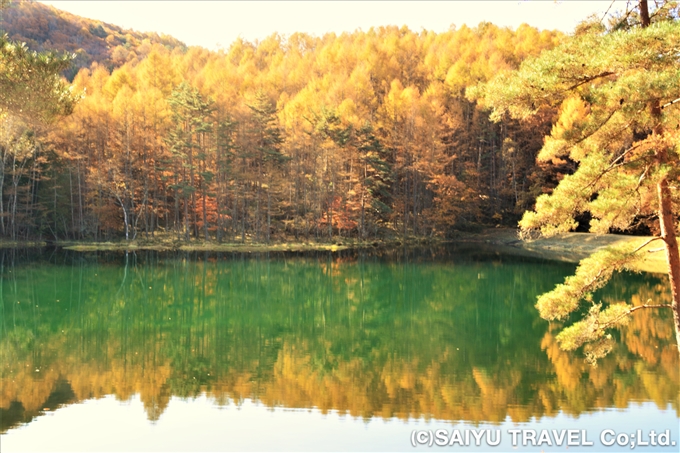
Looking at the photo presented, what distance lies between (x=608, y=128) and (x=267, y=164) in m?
34.5

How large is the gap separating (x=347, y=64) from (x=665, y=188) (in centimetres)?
5501

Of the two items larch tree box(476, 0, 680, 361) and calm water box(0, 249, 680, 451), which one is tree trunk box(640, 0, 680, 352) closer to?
larch tree box(476, 0, 680, 361)

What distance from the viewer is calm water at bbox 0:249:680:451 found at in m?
8.25

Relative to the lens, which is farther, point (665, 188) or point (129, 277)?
point (129, 277)

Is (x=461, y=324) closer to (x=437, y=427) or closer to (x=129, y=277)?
(x=437, y=427)

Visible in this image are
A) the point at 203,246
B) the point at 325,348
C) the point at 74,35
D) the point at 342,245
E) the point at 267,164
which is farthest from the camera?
the point at 74,35

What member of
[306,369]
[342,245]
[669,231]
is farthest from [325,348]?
[342,245]

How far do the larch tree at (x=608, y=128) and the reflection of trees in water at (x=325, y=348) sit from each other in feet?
9.46

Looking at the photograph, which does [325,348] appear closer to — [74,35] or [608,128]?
[608,128]

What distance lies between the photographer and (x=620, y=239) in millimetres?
33344

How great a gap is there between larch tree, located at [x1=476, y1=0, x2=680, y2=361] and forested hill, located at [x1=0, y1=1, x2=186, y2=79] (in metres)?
72.1

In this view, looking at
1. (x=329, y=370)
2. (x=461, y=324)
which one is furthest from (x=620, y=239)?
→ (x=329, y=370)

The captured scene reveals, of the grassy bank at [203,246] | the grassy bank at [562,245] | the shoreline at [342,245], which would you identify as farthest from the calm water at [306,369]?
the grassy bank at [203,246]

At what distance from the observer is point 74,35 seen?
82562mm
